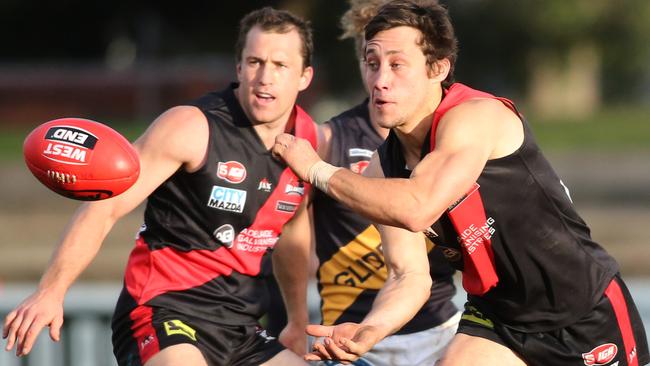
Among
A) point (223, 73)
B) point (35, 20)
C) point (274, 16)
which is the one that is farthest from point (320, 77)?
point (274, 16)

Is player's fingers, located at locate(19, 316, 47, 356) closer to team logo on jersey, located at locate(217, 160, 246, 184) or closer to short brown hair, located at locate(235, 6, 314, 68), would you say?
team logo on jersey, located at locate(217, 160, 246, 184)

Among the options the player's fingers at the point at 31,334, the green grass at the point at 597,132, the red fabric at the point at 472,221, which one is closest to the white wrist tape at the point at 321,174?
the red fabric at the point at 472,221

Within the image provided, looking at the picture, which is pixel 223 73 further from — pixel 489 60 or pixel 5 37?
pixel 489 60

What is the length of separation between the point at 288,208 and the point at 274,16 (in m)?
1.00

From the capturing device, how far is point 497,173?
17.0 feet

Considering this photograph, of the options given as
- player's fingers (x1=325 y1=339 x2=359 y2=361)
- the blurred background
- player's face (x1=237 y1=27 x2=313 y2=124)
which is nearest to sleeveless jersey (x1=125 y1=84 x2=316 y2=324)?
player's face (x1=237 y1=27 x2=313 y2=124)

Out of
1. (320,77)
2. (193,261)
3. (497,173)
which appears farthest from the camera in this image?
(320,77)

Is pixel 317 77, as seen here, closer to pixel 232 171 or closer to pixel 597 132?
pixel 597 132

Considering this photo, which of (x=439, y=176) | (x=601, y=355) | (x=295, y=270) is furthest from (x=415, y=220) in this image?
(x=295, y=270)

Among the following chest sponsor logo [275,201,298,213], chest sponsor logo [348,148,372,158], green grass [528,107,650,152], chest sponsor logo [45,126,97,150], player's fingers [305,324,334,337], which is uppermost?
chest sponsor logo [45,126,97,150]

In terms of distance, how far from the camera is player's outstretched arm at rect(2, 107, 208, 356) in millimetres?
5555

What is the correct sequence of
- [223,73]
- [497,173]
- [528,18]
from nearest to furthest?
Result: [497,173], [223,73], [528,18]

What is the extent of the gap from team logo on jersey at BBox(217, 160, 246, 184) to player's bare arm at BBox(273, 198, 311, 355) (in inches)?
16.4

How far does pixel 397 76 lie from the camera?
5.21 metres
